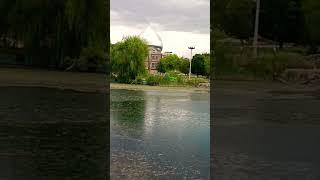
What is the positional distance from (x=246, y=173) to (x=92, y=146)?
272 centimetres

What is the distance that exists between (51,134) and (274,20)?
15.0 feet

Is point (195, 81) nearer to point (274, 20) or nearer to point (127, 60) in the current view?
point (127, 60)

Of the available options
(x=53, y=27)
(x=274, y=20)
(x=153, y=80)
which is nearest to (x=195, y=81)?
(x=153, y=80)

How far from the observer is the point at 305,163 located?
6871 mm

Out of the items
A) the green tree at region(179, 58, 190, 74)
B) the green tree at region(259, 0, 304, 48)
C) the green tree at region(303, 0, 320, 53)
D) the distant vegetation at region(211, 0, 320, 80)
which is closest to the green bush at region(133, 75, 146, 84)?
the green tree at region(179, 58, 190, 74)

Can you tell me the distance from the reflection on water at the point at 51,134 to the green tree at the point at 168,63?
69.2 ft

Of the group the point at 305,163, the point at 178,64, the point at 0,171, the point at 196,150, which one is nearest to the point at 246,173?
the point at 305,163

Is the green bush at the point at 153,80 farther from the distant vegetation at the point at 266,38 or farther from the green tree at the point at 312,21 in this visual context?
the green tree at the point at 312,21

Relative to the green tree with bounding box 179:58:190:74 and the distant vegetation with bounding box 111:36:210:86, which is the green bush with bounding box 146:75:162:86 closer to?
the distant vegetation with bounding box 111:36:210:86

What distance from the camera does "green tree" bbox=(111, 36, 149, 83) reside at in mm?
25891

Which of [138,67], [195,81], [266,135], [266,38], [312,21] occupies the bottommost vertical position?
[266,135]

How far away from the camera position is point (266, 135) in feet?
28.5

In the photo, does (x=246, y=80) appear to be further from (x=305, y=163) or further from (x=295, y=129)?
(x=305, y=163)

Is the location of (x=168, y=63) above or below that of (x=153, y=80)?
above
